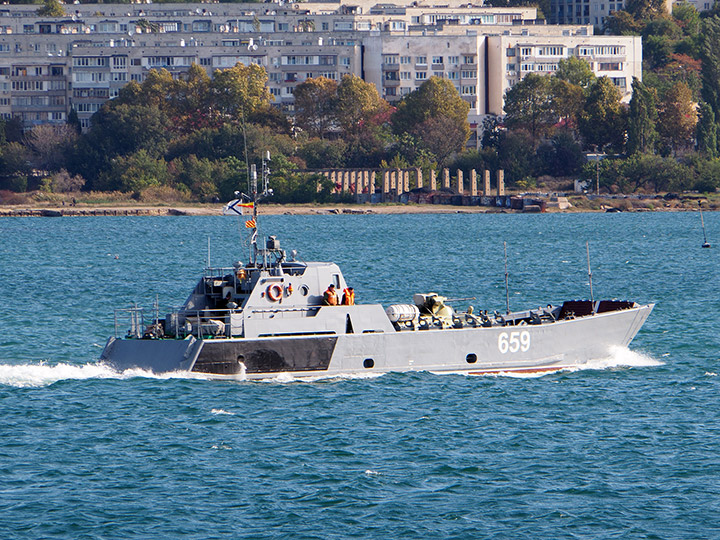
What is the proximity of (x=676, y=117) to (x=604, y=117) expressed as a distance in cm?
945

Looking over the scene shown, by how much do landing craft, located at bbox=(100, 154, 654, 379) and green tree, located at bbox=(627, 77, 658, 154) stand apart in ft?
372

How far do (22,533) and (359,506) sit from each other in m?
7.02

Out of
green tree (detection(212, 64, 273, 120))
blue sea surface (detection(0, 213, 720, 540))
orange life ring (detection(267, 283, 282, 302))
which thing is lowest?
blue sea surface (detection(0, 213, 720, 540))

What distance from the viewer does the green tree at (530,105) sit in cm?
16000

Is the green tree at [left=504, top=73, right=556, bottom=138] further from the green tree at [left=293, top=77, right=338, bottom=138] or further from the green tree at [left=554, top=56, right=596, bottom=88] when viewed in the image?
the green tree at [left=293, top=77, right=338, bottom=138]

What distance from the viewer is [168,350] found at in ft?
125

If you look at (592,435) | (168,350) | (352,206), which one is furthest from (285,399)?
(352,206)

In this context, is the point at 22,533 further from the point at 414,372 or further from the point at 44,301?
the point at 44,301

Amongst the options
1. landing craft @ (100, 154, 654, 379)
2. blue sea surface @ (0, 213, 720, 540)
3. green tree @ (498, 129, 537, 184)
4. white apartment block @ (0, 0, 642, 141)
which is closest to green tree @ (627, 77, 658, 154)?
green tree @ (498, 129, 537, 184)

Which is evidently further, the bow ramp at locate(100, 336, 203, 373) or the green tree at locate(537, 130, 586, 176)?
the green tree at locate(537, 130, 586, 176)

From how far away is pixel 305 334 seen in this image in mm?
38562

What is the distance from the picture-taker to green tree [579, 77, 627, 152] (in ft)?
511

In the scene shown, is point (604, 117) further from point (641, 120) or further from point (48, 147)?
point (48, 147)

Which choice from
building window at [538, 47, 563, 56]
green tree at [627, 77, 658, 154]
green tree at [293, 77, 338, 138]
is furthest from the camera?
building window at [538, 47, 563, 56]
